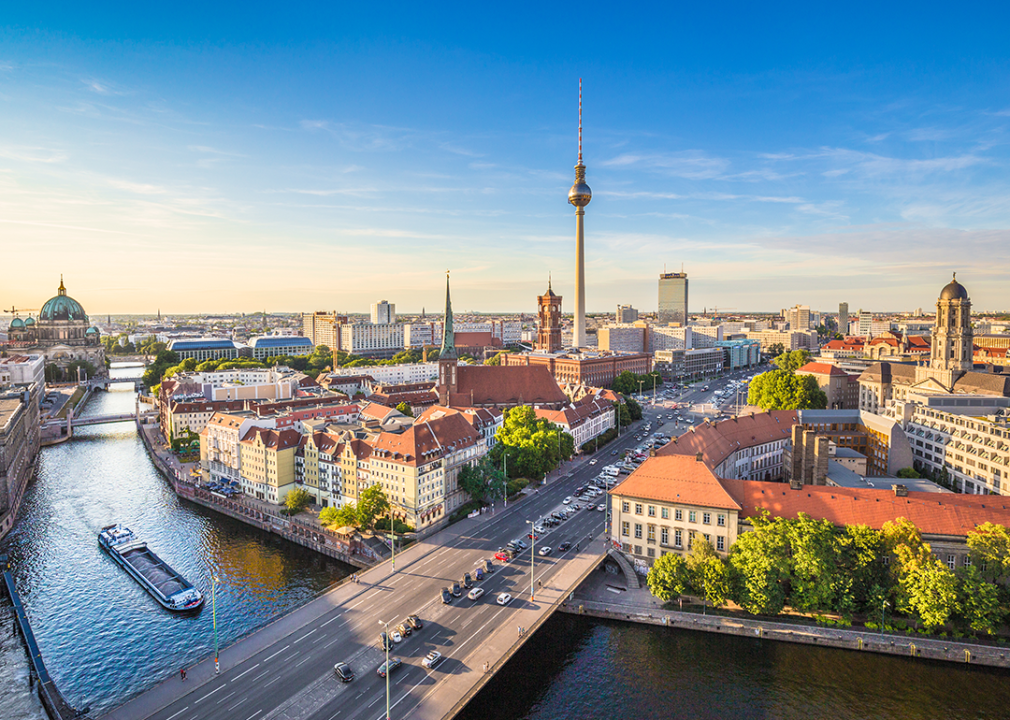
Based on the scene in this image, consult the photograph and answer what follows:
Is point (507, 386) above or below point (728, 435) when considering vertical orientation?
above

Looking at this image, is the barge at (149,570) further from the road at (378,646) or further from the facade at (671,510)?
the facade at (671,510)

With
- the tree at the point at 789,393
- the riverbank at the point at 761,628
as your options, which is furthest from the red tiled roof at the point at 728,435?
the tree at the point at 789,393

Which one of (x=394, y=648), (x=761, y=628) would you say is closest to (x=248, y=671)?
(x=394, y=648)

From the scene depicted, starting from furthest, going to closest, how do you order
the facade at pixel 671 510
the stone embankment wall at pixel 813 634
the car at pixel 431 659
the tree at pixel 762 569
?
the facade at pixel 671 510, the tree at pixel 762 569, the stone embankment wall at pixel 813 634, the car at pixel 431 659

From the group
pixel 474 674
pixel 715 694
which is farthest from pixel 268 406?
pixel 715 694

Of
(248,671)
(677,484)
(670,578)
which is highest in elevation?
(677,484)

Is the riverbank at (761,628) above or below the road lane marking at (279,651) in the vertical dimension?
below

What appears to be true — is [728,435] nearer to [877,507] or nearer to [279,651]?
[877,507]
